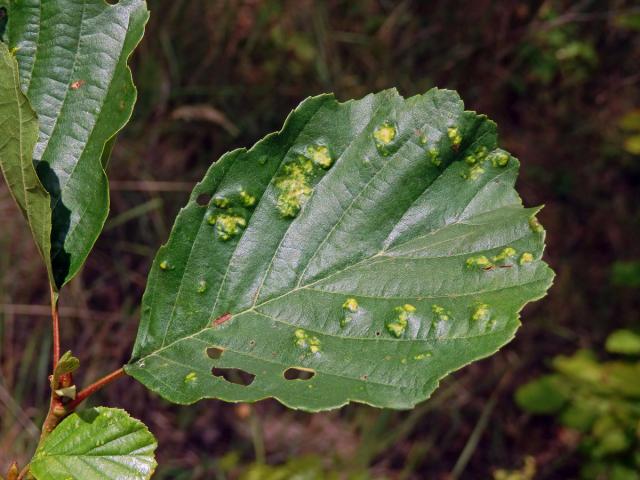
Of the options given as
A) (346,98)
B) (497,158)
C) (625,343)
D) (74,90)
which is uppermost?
(74,90)

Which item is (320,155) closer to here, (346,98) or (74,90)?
(74,90)

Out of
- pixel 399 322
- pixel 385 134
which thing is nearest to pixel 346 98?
pixel 385 134

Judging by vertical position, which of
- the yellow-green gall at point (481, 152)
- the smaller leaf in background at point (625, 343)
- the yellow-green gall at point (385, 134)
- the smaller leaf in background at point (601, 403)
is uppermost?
the yellow-green gall at point (385, 134)

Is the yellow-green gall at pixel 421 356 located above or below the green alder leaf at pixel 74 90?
below

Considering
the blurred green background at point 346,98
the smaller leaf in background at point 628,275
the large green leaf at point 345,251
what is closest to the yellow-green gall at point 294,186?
the large green leaf at point 345,251

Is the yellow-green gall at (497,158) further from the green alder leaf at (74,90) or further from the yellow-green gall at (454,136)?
the green alder leaf at (74,90)

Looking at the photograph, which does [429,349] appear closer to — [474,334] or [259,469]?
[474,334]

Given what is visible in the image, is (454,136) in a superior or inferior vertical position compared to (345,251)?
superior

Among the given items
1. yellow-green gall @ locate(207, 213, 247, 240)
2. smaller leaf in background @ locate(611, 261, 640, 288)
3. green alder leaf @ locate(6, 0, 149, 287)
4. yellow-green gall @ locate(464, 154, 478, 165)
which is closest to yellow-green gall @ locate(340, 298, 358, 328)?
yellow-green gall @ locate(207, 213, 247, 240)
